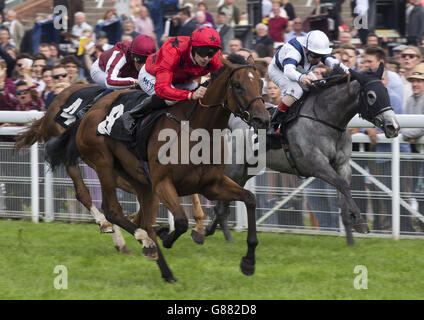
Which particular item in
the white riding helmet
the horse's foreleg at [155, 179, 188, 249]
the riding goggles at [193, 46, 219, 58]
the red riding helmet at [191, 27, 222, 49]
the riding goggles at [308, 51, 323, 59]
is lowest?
the horse's foreleg at [155, 179, 188, 249]

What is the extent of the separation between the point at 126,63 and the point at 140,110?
1.08m

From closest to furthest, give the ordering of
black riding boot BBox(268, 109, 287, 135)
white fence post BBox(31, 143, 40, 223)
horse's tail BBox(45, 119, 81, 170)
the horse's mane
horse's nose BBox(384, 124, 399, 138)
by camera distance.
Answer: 1. the horse's mane
2. horse's nose BBox(384, 124, 399, 138)
3. horse's tail BBox(45, 119, 81, 170)
4. black riding boot BBox(268, 109, 287, 135)
5. white fence post BBox(31, 143, 40, 223)

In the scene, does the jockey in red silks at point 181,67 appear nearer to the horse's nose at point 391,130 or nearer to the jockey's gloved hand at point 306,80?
the jockey's gloved hand at point 306,80

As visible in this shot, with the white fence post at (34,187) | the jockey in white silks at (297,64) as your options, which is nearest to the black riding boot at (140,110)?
the jockey in white silks at (297,64)

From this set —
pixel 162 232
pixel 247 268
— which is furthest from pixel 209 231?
pixel 247 268

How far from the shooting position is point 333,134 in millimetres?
6523

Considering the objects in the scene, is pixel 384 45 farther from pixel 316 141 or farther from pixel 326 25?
pixel 316 141

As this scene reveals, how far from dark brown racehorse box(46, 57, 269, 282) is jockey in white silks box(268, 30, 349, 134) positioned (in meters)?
1.52

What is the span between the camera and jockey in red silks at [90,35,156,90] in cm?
621

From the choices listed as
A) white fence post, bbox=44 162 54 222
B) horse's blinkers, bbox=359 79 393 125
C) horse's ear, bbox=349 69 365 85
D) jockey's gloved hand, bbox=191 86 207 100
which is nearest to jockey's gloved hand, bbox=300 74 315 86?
horse's ear, bbox=349 69 365 85

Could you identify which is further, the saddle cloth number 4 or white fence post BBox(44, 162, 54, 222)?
white fence post BBox(44, 162, 54, 222)

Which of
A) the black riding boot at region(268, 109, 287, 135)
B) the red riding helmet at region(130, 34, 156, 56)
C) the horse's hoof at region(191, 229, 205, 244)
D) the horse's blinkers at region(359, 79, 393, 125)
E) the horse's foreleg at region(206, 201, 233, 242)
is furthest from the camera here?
the horse's foreleg at region(206, 201, 233, 242)

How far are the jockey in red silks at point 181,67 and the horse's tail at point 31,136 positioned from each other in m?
1.89

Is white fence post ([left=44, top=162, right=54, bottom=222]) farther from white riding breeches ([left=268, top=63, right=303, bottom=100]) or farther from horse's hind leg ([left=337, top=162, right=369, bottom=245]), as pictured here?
horse's hind leg ([left=337, top=162, right=369, bottom=245])
